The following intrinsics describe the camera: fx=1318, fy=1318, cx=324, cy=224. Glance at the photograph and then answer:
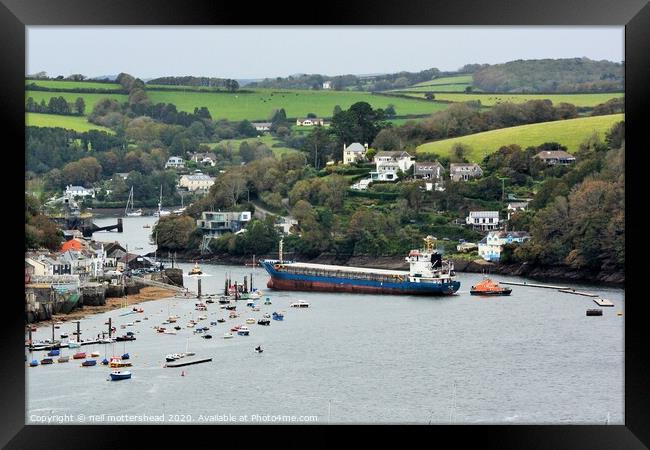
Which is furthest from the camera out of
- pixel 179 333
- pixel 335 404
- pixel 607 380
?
pixel 179 333

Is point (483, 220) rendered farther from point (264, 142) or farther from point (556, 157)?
point (264, 142)

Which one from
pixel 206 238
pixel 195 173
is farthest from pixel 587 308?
pixel 195 173

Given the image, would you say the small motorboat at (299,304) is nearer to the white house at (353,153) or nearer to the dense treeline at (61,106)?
the white house at (353,153)

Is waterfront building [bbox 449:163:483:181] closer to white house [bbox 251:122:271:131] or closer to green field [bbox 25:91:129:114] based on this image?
white house [bbox 251:122:271:131]

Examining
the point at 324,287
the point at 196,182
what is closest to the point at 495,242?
the point at 324,287

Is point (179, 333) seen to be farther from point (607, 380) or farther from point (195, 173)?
point (195, 173)
